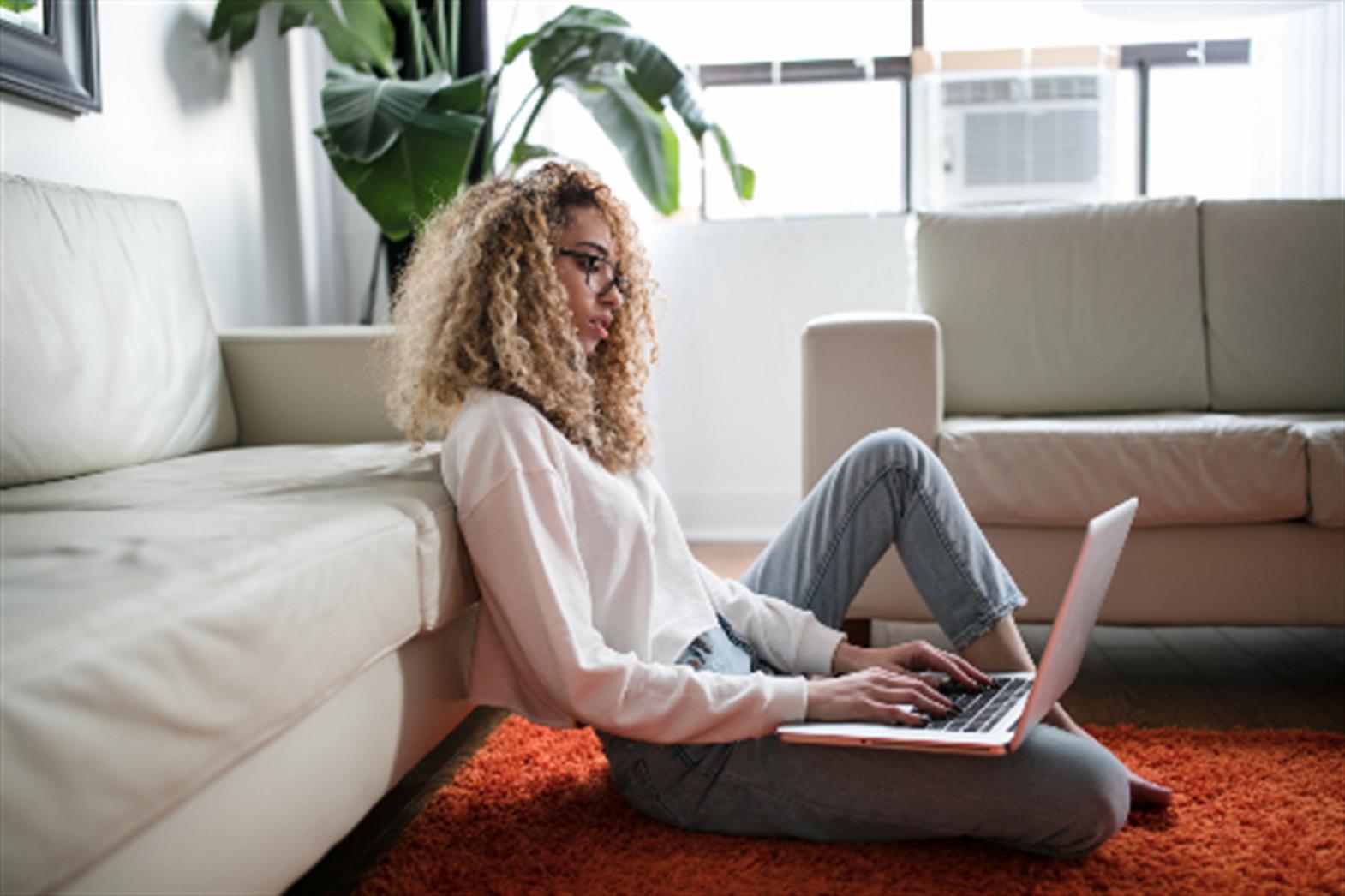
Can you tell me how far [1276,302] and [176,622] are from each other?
239 cm

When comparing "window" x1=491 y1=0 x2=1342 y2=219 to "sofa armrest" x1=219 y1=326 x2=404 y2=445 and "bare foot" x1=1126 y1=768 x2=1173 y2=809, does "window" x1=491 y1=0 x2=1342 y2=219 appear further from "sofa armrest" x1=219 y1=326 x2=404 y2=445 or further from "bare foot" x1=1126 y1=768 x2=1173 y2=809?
"bare foot" x1=1126 y1=768 x2=1173 y2=809

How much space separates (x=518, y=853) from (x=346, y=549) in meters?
0.45

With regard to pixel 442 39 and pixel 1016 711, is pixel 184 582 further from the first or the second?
pixel 442 39

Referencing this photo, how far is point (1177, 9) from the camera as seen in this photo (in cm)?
246

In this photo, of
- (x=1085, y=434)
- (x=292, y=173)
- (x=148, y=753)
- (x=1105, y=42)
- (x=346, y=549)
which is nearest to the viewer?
(x=148, y=753)

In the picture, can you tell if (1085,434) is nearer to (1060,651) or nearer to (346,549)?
(1060,651)

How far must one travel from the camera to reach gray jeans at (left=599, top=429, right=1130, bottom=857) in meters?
1.18

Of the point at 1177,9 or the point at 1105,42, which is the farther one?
the point at 1105,42

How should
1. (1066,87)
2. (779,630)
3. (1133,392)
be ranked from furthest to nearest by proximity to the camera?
(1066,87)
(1133,392)
(779,630)

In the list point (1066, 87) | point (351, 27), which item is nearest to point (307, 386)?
point (351, 27)

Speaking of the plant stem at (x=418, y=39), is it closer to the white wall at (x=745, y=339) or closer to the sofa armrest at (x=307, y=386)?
the white wall at (x=745, y=339)

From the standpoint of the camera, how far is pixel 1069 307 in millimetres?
2533

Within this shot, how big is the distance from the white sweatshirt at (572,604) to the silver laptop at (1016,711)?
6 cm

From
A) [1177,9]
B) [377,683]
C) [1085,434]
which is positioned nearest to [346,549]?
[377,683]
